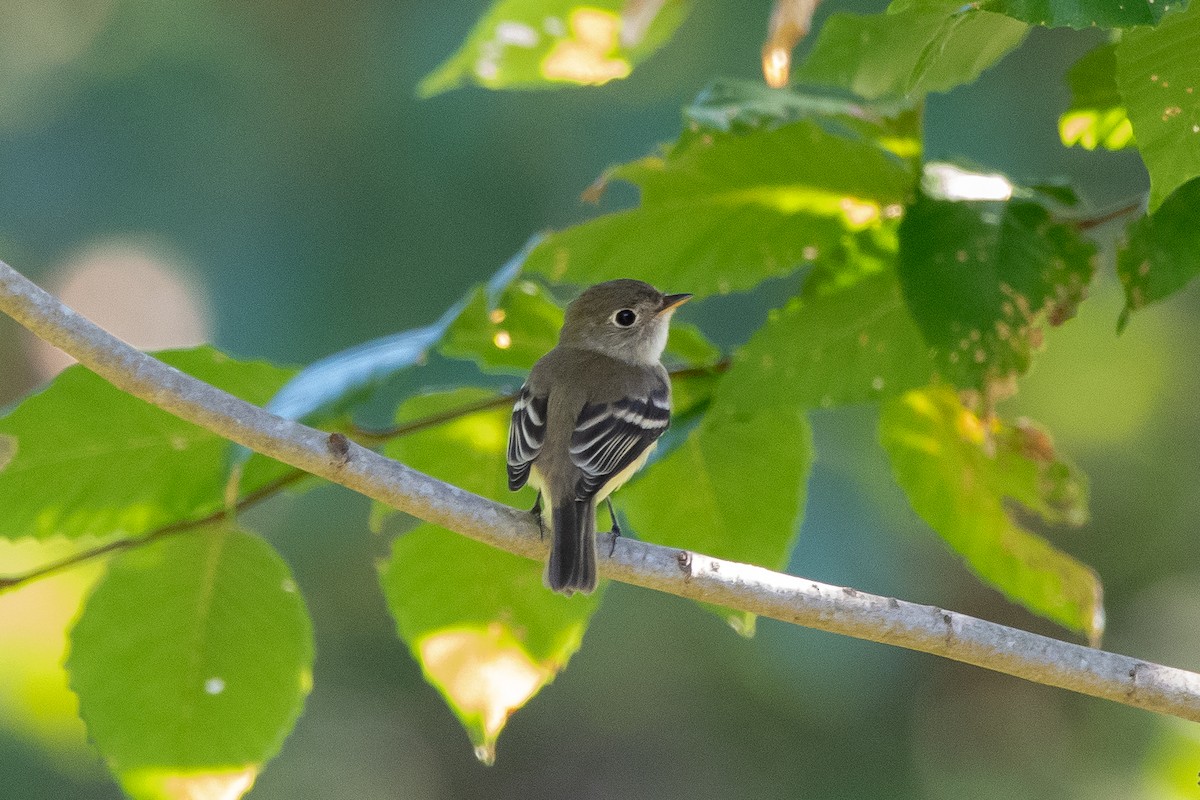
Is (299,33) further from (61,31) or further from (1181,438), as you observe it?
(1181,438)

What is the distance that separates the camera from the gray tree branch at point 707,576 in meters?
1.76

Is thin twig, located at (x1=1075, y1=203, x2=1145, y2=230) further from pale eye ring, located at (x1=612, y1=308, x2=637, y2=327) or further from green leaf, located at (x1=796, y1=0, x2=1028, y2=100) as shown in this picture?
pale eye ring, located at (x1=612, y1=308, x2=637, y2=327)

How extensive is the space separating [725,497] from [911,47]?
3.12 ft

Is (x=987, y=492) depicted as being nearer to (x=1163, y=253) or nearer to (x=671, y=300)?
(x=1163, y=253)

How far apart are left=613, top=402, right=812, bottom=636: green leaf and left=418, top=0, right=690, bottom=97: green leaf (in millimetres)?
844

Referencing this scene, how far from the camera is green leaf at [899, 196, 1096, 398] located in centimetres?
207

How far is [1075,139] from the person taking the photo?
6.96ft

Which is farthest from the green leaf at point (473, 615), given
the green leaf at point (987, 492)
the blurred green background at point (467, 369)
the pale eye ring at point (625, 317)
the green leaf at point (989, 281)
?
the blurred green background at point (467, 369)

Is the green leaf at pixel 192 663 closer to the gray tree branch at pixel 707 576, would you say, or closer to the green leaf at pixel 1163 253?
the gray tree branch at pixel 707 576

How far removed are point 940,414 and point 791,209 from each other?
0.50m

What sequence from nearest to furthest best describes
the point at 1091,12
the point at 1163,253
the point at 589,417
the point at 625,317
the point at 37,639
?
the point at 1091,12 → the point at 1163,253 → the point at 589,417 → the point at 625,317 → the point at 37,639

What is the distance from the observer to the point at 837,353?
2.23m

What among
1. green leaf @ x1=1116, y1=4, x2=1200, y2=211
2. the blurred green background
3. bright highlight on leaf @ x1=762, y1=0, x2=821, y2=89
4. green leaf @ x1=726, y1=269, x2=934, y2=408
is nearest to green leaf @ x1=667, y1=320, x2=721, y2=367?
green leaf @ x1=726, y1=269, x2=934, y2=408

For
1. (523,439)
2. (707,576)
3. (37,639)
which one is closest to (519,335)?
(523,439)
